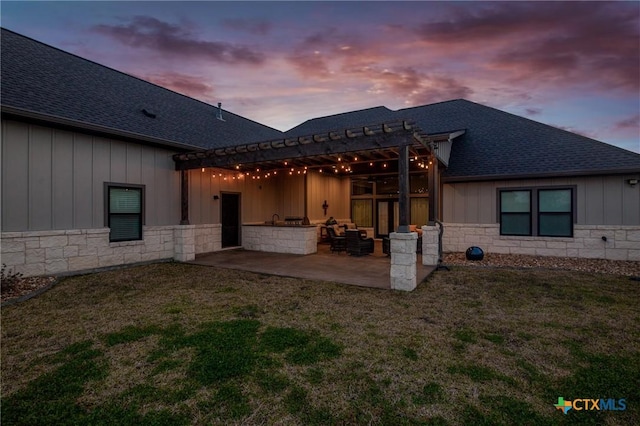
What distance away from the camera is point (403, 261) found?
5934 mm

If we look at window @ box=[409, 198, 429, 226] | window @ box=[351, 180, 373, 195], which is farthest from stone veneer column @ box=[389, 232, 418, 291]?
window @ box=[351, 180, 373, 195]

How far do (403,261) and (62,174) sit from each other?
8.36m

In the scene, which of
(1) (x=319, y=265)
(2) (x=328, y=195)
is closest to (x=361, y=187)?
(2) (x=328, y=195)

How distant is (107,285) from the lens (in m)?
6.36

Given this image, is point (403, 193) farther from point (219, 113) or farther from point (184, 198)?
point (219, 113)

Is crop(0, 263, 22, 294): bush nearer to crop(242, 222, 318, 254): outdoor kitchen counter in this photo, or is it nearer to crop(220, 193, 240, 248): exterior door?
crop(220, 193, 240, 248): exterior door

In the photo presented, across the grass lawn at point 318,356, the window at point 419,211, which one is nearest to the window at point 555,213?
the grass lawn at point 318,356

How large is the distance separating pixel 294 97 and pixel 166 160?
304 inches

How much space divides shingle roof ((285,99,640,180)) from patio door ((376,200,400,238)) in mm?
3881

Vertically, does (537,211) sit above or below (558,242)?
above

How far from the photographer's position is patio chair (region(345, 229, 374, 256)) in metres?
10.1

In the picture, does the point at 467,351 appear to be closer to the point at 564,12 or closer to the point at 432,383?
the point at 432,383

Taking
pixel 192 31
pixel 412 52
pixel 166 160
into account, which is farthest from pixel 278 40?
pixel 166 160

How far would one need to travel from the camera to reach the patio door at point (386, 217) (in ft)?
46.9
